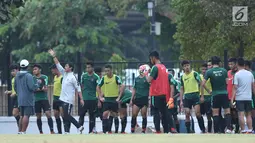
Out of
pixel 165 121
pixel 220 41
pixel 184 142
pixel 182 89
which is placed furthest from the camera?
pixel 220 41

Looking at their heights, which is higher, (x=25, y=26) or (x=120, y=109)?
(x=25, y=26)

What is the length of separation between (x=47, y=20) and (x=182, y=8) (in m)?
16.7

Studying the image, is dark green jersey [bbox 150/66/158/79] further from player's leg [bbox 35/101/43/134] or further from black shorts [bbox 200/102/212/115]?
player's leg [bbox 35/101/43/134]

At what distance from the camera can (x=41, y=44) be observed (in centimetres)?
5166

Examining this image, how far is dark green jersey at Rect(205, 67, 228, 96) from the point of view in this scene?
24.4 metres

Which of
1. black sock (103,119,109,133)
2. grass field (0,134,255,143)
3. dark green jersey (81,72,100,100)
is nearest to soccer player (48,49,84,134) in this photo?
dark green jersey (81,72,100,100)

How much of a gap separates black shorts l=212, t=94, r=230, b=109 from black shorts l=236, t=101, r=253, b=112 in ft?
0.89

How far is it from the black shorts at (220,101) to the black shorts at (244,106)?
0.89 ft

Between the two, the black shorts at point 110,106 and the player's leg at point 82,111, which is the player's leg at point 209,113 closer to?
the black shorts at point 110,106

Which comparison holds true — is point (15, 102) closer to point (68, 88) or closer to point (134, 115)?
point (68, 88)

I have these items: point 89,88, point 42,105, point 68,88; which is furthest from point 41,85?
point 89,88

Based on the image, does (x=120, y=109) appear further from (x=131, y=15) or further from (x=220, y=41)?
(x=131, y=15)

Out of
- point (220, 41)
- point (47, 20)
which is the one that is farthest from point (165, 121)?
point (47, 20)

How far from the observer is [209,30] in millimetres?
33344
